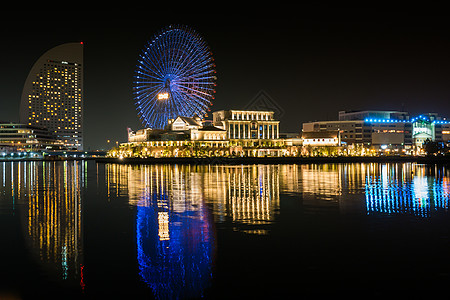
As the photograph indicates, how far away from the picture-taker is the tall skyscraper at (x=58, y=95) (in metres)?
163

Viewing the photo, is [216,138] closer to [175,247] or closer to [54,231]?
[54,231]

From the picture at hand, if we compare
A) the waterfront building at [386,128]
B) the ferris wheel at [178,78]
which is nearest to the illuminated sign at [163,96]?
the ferris wheel at [178,78]

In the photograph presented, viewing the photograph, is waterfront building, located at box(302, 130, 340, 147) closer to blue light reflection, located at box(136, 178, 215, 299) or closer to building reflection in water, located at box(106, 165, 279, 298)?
building reflection in water, located at box(106, 165, 279, 298)

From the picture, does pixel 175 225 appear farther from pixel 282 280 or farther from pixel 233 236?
pixel 282 280

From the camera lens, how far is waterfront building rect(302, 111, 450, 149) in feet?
431

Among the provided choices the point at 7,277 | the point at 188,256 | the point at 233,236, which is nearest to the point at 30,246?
the point at 7,277

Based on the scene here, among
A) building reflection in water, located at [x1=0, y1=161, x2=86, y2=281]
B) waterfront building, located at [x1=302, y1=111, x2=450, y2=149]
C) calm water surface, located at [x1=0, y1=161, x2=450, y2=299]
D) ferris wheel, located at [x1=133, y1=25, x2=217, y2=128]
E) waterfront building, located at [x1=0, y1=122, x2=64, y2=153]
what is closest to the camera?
calm water surface, located at [x1=0, y1=161, x2=450, y2=299]

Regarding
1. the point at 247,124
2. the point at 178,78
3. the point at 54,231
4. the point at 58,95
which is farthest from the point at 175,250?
the point at 58,95

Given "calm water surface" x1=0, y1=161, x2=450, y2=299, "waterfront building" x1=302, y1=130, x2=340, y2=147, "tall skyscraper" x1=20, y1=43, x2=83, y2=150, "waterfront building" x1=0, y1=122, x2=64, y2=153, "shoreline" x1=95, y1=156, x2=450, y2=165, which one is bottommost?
"calm water surface" x1=0, y1=161, x2=450, y2=299

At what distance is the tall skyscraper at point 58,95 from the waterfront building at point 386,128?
88820mm

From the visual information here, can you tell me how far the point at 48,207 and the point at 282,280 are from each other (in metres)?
13.8

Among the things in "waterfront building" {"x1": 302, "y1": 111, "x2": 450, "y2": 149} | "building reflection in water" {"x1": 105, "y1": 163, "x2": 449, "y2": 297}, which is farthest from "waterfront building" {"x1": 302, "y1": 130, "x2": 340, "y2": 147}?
"building reflection in water" {"x1": 105, "y1": 163, "x2": 449, "y2": 297}

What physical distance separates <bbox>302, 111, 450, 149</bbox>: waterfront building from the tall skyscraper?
88820 mm

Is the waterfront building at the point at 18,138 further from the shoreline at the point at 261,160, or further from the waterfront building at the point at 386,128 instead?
the waterfront building at the point at 386,128
